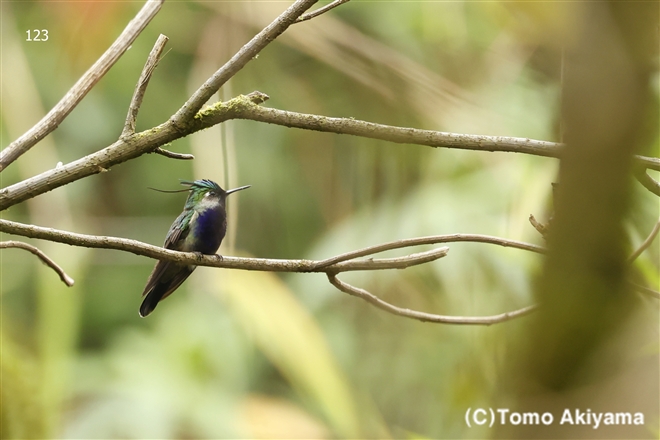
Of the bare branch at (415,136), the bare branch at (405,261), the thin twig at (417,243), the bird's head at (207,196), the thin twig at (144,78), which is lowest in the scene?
the bare branch at (405,261)

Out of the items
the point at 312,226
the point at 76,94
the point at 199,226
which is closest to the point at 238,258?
the point at 76,94

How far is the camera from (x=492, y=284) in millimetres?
2973

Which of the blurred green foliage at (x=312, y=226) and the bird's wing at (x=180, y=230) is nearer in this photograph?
the bird's wing at (x=180, y=230)

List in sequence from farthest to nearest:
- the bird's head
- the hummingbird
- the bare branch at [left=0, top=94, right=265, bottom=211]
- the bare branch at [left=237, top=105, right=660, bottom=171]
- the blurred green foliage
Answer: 1. the blurred green foliage
2. the bird's head
3. the hummingbird
4. the bare branch at [left=0, top=94, right=265, bottom=211]
5. the bare branch at [left=237, top=105, right=660, bottom=171]

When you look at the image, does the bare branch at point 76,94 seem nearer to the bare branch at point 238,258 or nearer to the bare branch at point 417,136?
the bare branch at point 238,258

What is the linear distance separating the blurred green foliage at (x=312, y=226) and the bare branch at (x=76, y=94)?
45.7 inches

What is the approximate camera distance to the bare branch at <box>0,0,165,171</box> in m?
1.22

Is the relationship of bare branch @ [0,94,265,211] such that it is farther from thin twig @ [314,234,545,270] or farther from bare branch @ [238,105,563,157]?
thin twig @ [314,234,545,270]

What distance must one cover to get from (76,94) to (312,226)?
3.71m

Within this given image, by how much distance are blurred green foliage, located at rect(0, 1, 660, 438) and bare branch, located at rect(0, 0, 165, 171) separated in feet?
3.81

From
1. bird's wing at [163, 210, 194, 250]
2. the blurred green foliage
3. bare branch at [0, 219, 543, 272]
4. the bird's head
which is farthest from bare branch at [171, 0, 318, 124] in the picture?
the blurred green foliage

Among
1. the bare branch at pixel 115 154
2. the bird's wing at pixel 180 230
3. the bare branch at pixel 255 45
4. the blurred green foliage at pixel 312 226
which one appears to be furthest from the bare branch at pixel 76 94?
the blurred green foliage at pixel 312 226

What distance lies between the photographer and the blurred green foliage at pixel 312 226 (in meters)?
2.97

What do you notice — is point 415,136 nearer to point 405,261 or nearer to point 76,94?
point 405,261
